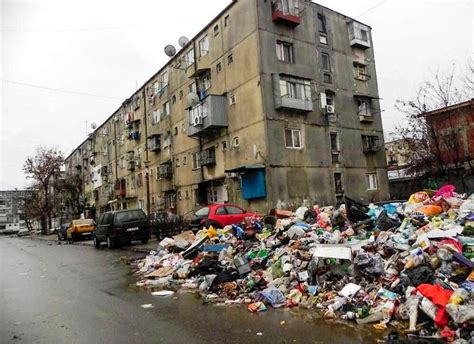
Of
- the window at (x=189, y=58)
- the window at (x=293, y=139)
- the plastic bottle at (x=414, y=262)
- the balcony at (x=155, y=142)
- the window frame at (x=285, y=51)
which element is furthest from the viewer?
the balcony at (x=155, y=142)

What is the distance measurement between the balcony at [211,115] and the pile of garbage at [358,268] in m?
14.1

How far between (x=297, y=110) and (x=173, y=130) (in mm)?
12917

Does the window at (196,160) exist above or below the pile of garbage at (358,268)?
above

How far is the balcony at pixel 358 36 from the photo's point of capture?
91.9 ft

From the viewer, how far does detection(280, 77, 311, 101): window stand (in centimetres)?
2250

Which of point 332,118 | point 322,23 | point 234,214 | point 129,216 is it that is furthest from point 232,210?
point 322,23

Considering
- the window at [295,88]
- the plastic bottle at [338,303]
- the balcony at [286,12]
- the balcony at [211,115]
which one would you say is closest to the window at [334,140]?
the window at [295,88]

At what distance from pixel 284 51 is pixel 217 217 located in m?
13.1

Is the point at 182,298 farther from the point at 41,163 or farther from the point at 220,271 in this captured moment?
the point at 41,163

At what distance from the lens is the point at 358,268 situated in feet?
21.6

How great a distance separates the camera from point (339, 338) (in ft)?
15.2

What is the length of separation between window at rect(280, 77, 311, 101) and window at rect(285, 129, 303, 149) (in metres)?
2.08

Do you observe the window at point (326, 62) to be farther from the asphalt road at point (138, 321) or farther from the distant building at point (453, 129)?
the asphalt road at point (138, 321)

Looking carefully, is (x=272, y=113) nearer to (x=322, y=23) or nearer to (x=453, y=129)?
(x=322, y=23)
